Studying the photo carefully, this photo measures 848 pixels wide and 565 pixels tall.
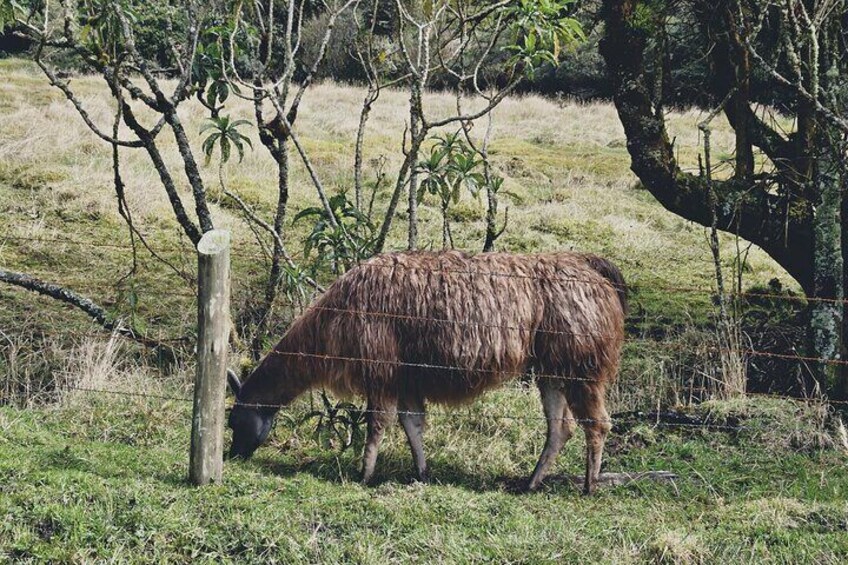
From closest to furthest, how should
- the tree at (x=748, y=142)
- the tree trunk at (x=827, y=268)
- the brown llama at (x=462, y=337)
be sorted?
the brown llama at (x=462, y=337), the tree trunk at (x=827, y=268), the tree at (x=748, y=142)

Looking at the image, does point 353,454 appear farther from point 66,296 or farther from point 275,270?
point 66,296

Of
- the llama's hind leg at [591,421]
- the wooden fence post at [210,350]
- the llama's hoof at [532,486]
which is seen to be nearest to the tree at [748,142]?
the llama's hind leg at [591,421]

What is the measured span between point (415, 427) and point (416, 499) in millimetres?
819

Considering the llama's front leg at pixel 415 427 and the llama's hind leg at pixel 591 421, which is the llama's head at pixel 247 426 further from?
the llama's hind leg at pixel 591 421

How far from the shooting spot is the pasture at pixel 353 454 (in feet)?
18.9

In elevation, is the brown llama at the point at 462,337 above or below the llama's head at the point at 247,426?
above

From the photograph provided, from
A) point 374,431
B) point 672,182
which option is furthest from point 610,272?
point 672,182

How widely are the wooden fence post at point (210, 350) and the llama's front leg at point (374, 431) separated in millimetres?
1240

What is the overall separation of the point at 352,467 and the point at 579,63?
2375cm

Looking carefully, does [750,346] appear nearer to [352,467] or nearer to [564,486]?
[564,486]

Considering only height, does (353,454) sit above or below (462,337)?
below

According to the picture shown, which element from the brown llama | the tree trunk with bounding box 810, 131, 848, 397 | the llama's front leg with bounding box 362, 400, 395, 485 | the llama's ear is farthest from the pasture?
the tree trunk with bounding box 810, 131, 848, 397

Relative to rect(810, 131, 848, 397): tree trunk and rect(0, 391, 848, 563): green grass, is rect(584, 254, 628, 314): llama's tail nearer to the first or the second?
rect(0, 391, 848, 563): green grass

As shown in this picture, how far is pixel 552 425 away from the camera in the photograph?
23.8 ft
